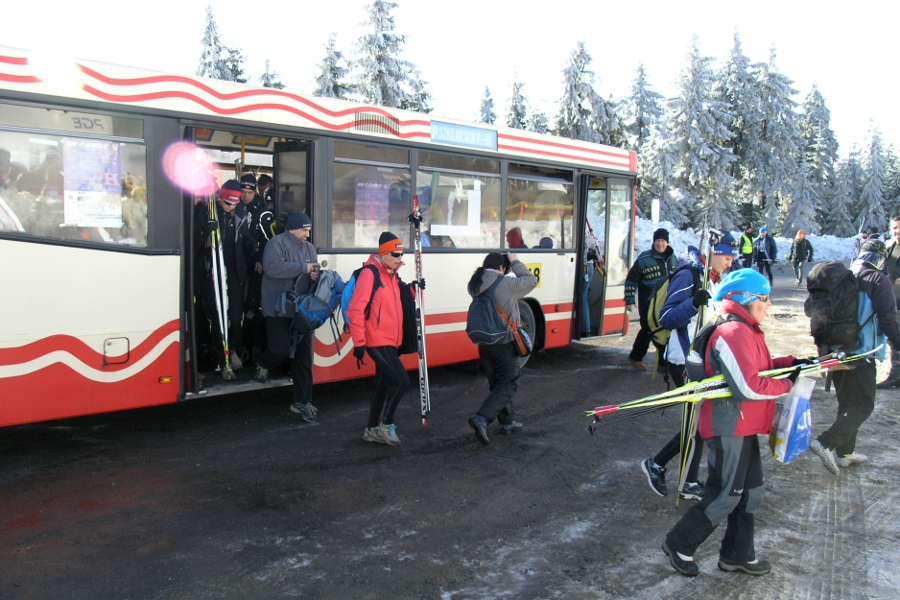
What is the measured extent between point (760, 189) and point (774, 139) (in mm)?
3193

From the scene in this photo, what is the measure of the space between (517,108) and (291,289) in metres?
45.7

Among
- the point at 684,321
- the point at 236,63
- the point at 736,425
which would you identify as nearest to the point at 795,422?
the point at 736,425

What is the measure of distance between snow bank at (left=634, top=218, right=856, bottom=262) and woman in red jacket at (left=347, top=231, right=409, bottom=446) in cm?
1786

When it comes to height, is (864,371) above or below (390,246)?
below

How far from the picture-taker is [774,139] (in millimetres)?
44750

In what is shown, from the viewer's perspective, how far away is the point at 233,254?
23.7 ft

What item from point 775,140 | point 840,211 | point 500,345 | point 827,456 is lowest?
point 827,456

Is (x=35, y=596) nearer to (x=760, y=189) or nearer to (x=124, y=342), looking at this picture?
(x=124, y=342)

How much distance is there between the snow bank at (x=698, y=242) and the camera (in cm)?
3441

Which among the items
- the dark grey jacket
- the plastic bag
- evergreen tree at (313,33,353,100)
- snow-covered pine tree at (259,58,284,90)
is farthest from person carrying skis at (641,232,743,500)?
snow-covered pine tree at (259,58,284,90)

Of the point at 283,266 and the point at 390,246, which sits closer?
the point at 390,246

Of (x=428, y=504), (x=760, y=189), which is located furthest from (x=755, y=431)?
(x=760, y=189)

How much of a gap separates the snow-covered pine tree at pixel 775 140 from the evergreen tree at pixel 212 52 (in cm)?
3175

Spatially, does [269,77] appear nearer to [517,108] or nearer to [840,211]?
[517,108]
